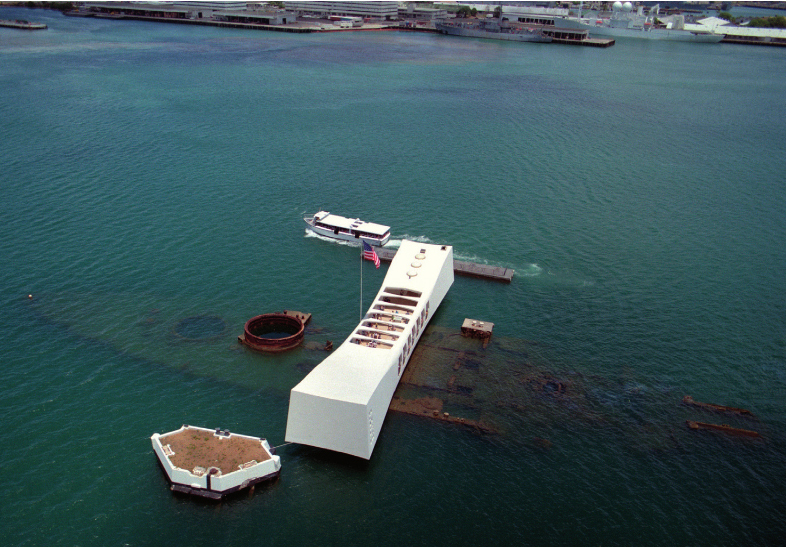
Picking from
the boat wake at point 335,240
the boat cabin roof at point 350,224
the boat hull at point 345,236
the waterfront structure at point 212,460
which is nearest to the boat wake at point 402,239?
the boat hull at point 345,236

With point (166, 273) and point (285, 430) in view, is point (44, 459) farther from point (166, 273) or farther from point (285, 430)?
point (166, 273)

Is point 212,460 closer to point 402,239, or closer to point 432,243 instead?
point 402,239

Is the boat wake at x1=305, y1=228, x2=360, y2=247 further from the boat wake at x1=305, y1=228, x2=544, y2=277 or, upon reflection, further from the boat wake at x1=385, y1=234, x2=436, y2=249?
the boat wake at x1=385, y1=234, x2=436, y2=249

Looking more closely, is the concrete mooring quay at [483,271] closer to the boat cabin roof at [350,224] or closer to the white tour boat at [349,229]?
the white tour boat at [349,229]

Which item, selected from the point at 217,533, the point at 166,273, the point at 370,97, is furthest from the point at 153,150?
the point at 217,533

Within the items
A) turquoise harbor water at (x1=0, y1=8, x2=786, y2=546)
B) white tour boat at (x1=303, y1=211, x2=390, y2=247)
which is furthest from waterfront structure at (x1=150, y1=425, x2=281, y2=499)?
white tour boat at (x1=303, y1=211, x2=390, y2=247)

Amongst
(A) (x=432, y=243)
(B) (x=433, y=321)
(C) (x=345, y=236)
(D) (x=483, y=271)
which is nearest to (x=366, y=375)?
(B) (x=433, y=321)
